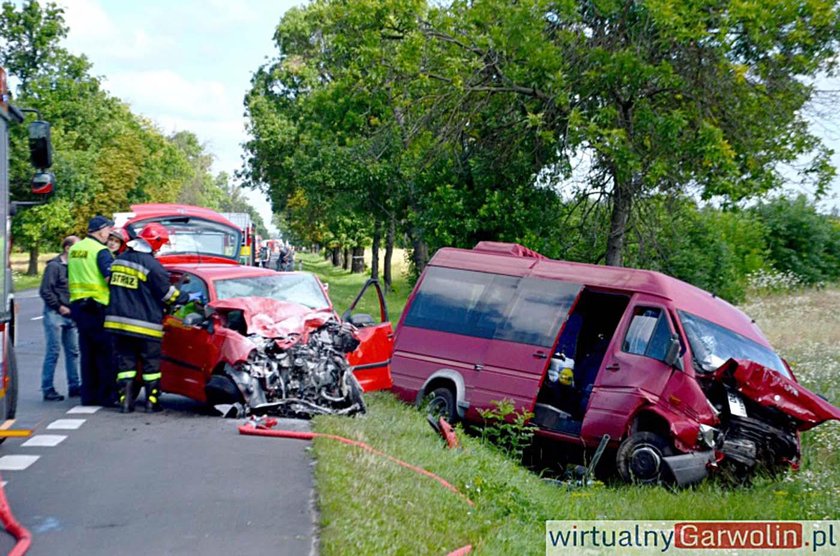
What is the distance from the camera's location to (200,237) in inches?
858

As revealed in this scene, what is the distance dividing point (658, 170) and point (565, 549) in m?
10.8

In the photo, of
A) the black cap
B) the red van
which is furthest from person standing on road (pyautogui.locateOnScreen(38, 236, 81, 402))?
the red van

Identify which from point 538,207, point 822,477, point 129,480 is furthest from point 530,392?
point 538,207

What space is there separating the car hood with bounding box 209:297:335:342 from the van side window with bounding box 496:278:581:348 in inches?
85.0

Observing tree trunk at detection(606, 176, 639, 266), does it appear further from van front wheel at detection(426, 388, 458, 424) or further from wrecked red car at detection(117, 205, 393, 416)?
van front wheel at detection(426, 388, 458, 424)

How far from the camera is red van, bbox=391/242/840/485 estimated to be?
399 inches

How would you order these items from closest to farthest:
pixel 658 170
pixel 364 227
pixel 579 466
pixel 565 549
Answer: pixel 565 549
pixel 579 466
pixel 658 170
pixel 364 227

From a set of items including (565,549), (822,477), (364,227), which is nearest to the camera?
(565,549)

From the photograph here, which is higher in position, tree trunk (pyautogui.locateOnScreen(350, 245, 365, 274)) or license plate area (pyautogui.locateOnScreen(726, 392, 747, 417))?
license plate area (pyautogui.locateOnScreen(726, 392, 747, 417))

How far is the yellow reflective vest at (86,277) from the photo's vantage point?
1128 cm

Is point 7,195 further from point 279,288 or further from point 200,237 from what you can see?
point 200,237

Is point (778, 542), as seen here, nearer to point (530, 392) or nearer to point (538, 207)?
point (530, 392)

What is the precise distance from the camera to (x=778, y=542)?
8.08 m

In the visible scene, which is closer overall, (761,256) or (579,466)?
(579,466)
